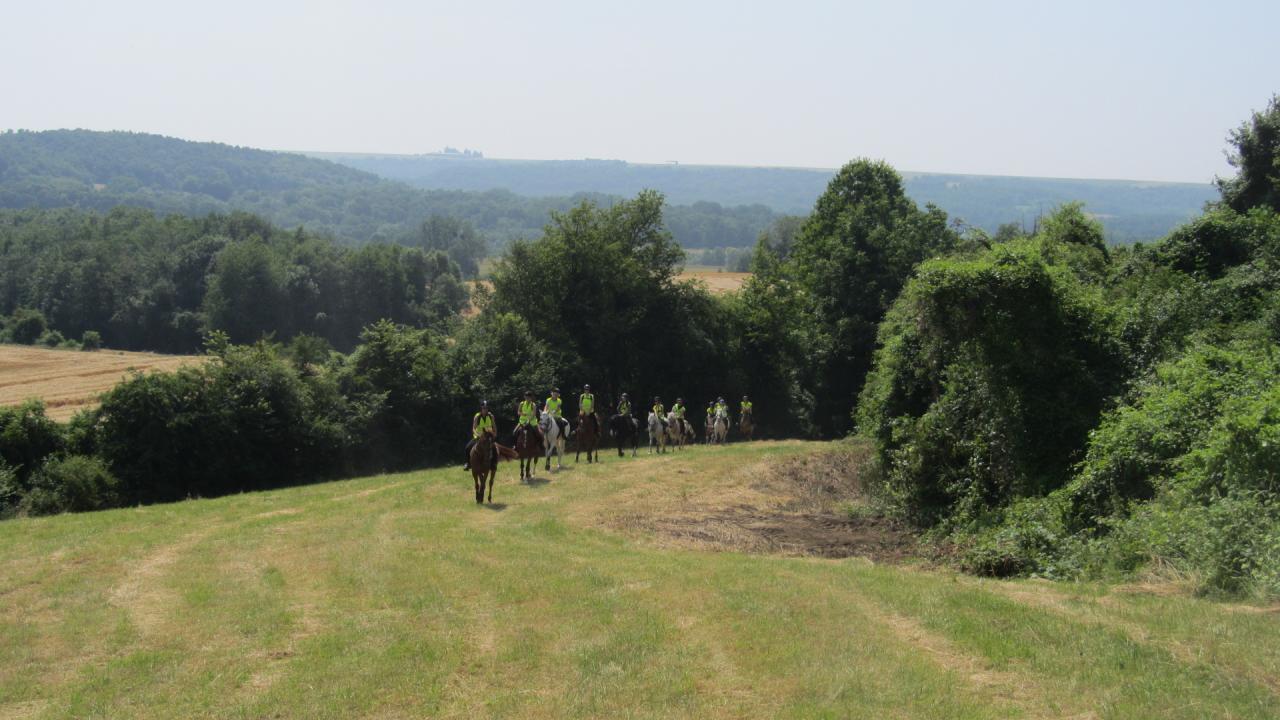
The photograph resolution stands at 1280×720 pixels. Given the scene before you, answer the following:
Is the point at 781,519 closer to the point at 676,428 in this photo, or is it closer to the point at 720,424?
the point at 676,428

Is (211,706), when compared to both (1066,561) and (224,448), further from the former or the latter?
(224,448)

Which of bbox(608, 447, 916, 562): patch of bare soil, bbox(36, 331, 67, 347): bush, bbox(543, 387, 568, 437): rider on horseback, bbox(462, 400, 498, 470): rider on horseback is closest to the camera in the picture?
bbox(608, 447, 916, 562): patch of bare soil

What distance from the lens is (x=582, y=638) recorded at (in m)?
11.3

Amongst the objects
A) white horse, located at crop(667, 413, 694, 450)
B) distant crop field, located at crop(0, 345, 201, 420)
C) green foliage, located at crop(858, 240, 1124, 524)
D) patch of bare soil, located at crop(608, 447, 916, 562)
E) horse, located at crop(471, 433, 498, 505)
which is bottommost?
distant crop field, located at crop(0, 345, 201, 420)

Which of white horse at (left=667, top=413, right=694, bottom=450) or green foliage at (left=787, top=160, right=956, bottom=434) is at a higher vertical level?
green foliage at (left=787, top=160, right=956, bottom=434)

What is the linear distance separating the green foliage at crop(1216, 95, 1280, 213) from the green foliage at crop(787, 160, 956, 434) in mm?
13413

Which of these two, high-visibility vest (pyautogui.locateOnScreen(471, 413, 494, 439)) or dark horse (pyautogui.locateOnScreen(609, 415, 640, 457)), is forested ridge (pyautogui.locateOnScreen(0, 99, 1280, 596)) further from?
high-visibility vest (pyautogui.locateOnScreen(471, 413, 494, 439))

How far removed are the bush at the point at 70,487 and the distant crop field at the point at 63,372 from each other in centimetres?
2465

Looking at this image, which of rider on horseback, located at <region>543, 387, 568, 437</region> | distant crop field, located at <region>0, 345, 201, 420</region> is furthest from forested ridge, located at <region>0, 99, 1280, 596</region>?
distant crop field, located at <region>0, 345, 201, 420</region>

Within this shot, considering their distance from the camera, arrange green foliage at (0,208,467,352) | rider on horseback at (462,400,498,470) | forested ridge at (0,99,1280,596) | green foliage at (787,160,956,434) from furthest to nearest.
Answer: green foliage at (0,208,467,352) → green foliage at (787,160,956,434) → rider on horseback at (462,400,498,470) → forested ridge at (0,99,1280,596)

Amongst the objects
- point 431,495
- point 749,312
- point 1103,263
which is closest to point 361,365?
point 431,495

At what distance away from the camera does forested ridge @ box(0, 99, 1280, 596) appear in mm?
16094

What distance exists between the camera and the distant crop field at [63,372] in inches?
2389

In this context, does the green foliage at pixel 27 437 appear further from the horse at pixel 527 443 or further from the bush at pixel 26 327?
the bush at pixel 26 327
